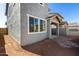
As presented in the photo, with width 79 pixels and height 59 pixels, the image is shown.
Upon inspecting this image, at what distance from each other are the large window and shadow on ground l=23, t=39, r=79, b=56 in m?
0.18

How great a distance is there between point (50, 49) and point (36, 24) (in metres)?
0.40

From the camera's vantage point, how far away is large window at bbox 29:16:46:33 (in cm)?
191

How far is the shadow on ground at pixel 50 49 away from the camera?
191 centimetres

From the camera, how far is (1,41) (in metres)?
1.91

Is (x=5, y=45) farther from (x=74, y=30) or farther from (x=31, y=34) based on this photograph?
(x=74, y=30)

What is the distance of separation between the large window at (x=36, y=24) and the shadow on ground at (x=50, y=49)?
0.59ft

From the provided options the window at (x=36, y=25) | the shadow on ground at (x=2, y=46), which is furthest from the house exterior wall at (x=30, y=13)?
the shadow on ground at (x=2, y=46)

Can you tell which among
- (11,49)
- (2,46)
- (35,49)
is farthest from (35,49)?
(2,46)

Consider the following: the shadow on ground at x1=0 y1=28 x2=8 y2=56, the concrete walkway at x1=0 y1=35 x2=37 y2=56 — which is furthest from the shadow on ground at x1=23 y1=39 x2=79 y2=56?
the shadow on ground at x1=0 y1=28 x2=8 y2=56

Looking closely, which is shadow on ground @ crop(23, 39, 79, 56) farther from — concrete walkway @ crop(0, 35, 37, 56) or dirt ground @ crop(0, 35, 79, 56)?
concrete walkway @ crop(0, 35, 37, 56)

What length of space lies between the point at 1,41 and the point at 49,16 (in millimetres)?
739

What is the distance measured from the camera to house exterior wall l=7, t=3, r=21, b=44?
6.15ft

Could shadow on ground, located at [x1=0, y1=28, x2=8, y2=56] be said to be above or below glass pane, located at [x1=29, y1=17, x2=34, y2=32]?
below

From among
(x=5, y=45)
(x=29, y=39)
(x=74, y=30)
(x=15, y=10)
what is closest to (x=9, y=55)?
(x=5, y=45)
